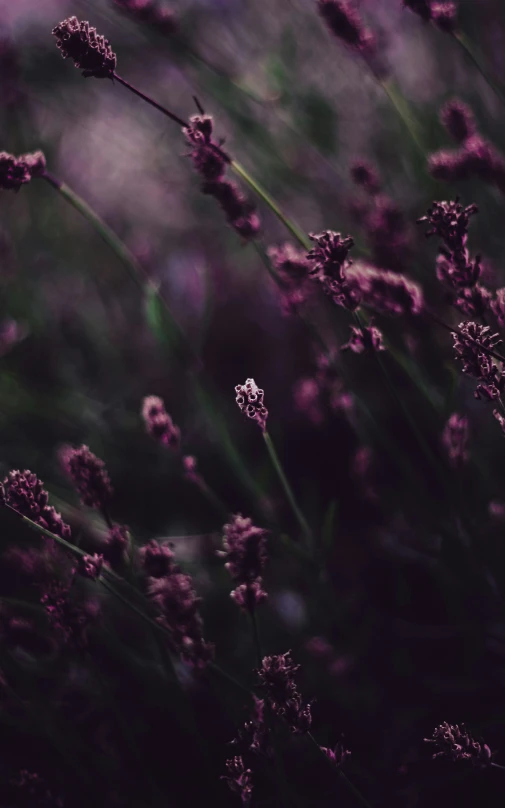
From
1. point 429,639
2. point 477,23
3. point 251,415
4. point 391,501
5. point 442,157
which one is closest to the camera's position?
point 251,415

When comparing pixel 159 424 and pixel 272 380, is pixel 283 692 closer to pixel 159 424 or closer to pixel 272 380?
pixel 159 424

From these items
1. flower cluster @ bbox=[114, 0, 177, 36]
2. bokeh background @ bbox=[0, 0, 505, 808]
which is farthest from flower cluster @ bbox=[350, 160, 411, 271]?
flower cluster @ bbox=[114, 0, 177, 36]

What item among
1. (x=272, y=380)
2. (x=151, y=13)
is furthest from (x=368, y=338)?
(x=272, y=380)

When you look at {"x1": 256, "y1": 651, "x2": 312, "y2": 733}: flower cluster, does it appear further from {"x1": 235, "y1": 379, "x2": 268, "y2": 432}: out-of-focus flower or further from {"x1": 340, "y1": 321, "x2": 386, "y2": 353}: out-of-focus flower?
{"x1": 340, "y1": 321, "x2": 386, "y2": 353}: out-of-focus flower

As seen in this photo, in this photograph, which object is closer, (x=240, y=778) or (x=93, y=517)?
(x=240, y=778)

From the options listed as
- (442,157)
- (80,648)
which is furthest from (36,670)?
(442,157)

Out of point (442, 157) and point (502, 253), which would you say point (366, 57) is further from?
point (502, 253)
